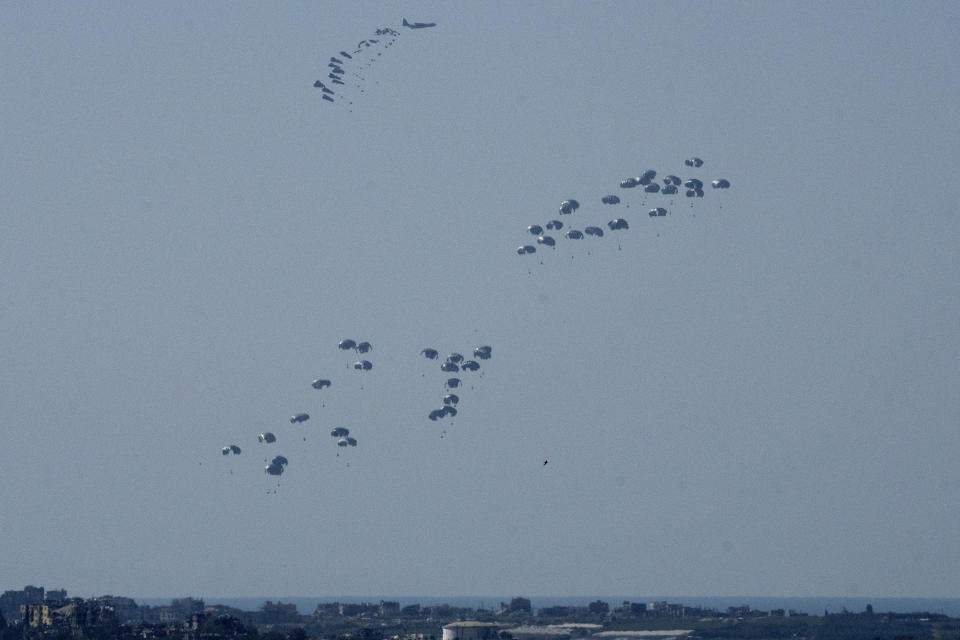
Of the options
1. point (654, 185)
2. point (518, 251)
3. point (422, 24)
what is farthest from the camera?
point (518, 251)

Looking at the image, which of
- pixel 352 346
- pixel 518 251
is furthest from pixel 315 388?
pixel 518 251

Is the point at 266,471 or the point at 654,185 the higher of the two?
the point at 654,185

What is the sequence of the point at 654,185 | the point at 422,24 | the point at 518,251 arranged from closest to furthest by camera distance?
the point at 422,24 < the point at 654,185 < the point at 518,251

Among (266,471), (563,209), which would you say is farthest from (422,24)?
(266,471)

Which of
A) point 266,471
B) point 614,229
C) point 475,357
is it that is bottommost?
point 266,471

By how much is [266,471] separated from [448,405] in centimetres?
2081

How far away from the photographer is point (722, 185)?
178000mm

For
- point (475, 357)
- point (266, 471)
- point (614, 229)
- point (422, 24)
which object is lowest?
point (266, 471)

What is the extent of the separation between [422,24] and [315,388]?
4765cm

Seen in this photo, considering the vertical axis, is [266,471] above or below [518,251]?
→ below

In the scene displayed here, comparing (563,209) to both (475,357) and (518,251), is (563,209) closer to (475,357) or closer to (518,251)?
(518,251)

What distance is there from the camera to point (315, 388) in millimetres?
183375

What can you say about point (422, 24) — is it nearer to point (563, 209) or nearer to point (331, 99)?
point (331, 99)

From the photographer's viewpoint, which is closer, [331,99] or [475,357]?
[331,99]
